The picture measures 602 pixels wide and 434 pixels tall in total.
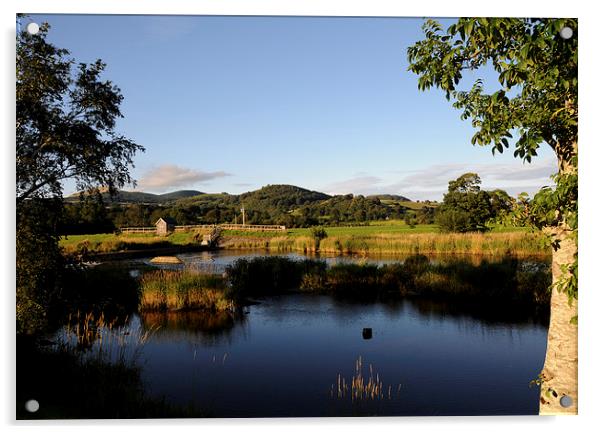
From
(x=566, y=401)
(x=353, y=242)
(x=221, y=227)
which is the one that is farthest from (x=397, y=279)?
(x=566, y=401)

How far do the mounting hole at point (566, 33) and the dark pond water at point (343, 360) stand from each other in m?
3.72

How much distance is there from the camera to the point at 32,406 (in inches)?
169

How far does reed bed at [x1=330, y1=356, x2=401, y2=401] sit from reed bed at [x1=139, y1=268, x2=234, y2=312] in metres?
4.35

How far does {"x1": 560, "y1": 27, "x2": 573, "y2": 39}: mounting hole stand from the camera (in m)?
3.98

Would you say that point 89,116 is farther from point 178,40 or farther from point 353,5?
point 353,5

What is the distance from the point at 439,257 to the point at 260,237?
Answer: 5.62 meters

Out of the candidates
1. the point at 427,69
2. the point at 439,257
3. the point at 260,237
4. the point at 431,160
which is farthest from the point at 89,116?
the point at 439,257

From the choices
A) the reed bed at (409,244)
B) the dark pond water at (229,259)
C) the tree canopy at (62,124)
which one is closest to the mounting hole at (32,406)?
the tree canopy at (62,124)

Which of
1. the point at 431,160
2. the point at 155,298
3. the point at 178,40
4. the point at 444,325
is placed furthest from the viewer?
the point at 155,298

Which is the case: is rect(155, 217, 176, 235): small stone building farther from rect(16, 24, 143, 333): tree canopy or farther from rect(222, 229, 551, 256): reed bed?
rect(222, 229, 551, 256): reed bed

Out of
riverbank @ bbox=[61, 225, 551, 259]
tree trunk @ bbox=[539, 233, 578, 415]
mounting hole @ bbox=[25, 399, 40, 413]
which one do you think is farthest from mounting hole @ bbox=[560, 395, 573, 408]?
mounting hole @ bbox=[25, 399, 40, 413]

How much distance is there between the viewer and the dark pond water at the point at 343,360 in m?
5.13

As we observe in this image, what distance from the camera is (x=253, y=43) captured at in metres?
5.08

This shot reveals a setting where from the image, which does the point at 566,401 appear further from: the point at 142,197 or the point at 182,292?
the point at 182,292
